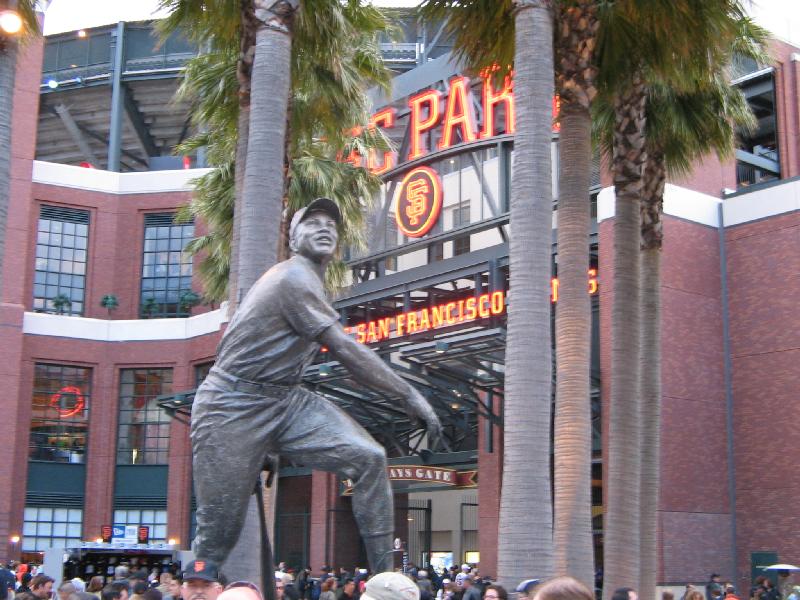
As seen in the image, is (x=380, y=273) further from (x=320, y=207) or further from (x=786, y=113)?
(x=320, y=207)

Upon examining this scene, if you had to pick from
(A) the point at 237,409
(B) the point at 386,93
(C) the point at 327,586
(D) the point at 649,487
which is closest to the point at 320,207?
(A) the point at 237,409

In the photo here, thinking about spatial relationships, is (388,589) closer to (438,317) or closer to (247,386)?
(247,386)

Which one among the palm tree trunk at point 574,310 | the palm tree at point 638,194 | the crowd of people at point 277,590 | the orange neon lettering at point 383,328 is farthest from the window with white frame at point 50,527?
the palm tree trunk at point 574,310

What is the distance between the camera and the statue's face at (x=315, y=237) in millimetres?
6238

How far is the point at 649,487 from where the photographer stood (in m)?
16.7

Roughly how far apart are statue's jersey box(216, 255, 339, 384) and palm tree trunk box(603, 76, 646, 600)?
9424 mm

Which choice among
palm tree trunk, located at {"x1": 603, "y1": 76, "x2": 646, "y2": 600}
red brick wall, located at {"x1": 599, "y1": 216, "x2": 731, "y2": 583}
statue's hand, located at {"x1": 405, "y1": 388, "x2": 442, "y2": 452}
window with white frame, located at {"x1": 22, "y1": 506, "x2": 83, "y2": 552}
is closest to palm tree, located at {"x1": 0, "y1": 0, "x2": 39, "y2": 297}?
palm tree trunk, located at {"x1": 603, "y1": 76, "x2": 646, "y2": 600}

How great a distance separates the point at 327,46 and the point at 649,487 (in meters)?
7.40

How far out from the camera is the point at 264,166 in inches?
504

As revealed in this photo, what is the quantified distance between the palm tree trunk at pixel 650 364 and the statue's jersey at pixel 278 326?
10873 millimetres

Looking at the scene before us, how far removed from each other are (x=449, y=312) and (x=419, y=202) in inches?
A: 239

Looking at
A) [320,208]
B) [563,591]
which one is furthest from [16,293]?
[563,591]

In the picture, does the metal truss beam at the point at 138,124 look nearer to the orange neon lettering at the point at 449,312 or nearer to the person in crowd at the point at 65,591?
the orange neon lettering at the point at 449,312

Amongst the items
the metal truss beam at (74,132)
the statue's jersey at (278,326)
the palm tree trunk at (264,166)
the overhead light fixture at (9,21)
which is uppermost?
the metal truss beam at (74,132)
